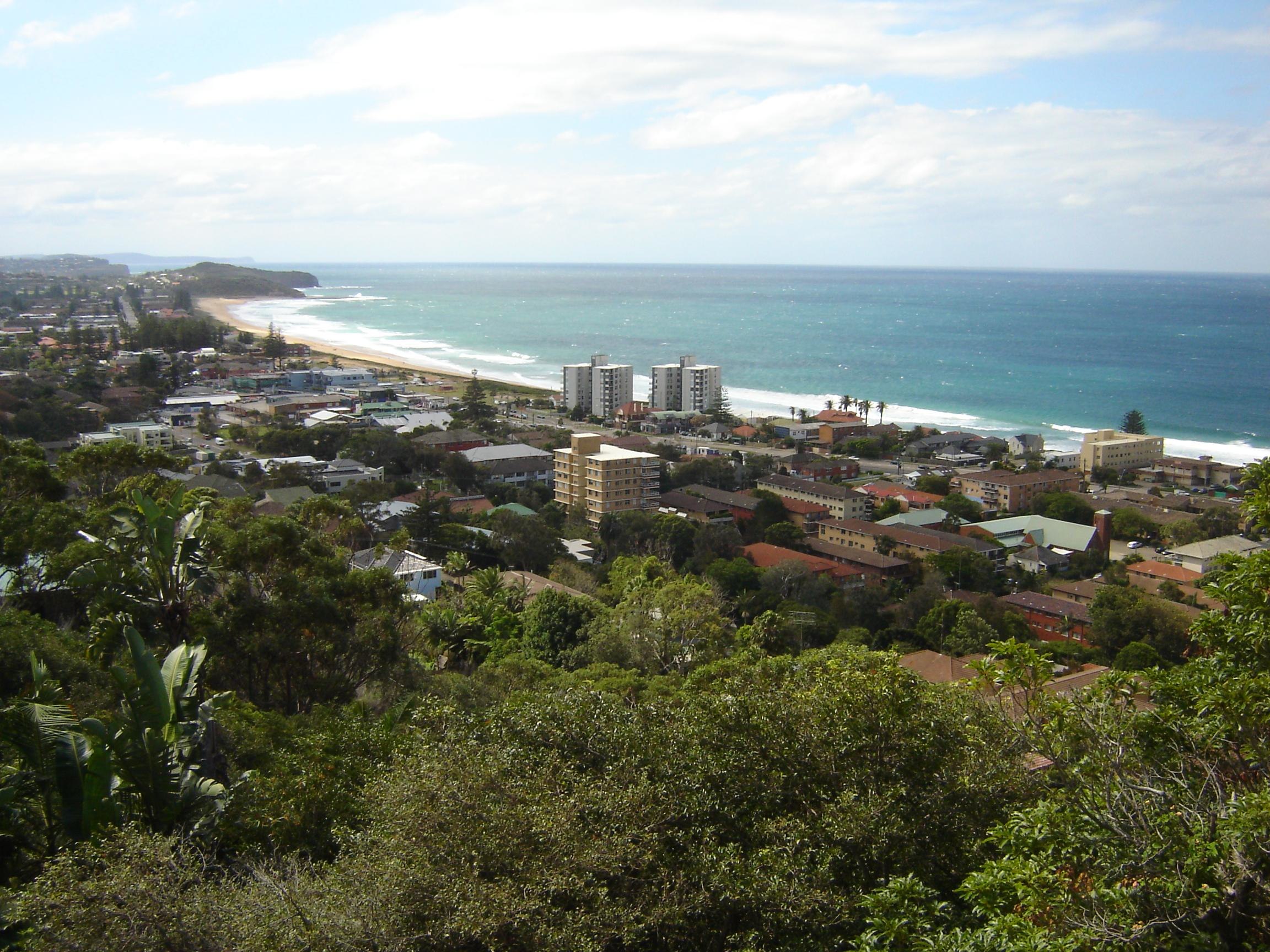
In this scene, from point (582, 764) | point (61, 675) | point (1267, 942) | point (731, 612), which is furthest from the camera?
point (731, 612)

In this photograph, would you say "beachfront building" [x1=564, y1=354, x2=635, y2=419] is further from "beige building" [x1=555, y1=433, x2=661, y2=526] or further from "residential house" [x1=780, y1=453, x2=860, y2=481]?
"beige building" [x1=555, y1=433, x2=661, y2=526]

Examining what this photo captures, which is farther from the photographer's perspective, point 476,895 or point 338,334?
point 338,334

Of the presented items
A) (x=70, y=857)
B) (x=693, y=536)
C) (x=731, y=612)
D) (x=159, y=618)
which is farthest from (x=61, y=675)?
(x=693, y=536)

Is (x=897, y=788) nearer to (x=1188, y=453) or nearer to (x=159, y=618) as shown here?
(x=159, y=618)

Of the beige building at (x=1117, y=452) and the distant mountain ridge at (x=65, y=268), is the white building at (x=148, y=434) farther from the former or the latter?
the distant mountain ridge at (x=65, y=268)

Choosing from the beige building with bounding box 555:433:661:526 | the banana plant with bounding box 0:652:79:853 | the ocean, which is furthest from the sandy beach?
the banana plant with bounding box 0:652:79:853

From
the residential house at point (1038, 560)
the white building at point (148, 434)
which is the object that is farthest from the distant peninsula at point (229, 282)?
the residential house at point (1038, 560)

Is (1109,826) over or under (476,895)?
over

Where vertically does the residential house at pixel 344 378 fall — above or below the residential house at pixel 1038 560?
above
